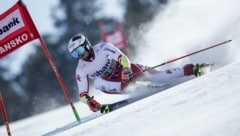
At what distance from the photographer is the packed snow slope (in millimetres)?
3146

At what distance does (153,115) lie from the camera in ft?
14.9

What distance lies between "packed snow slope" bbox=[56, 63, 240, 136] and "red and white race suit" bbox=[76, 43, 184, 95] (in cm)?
288

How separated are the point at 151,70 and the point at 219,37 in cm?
558

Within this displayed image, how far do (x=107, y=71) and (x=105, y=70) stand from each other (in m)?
0.06

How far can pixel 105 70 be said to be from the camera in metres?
8.46

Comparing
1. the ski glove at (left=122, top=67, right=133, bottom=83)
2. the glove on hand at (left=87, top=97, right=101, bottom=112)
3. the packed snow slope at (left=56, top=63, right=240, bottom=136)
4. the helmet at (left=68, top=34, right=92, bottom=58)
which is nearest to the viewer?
the packed snow slope at (left=56, top=63, right=240, bottom=136)

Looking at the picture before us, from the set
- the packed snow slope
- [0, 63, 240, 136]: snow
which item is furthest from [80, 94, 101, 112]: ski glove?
[0, 63, 240, 136]: snow

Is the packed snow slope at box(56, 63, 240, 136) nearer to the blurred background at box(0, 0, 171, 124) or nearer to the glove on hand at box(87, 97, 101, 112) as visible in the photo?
the glove on hand at box(87, 97, 101, 112)

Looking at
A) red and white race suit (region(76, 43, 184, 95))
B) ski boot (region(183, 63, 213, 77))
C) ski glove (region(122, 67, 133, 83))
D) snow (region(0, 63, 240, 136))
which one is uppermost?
red and white race suit (region(76, 43, 184, 95))

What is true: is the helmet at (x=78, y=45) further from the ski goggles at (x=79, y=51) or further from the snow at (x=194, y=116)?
the snow at (x=194, y=116)

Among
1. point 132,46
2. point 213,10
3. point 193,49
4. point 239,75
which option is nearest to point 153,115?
point 239,75

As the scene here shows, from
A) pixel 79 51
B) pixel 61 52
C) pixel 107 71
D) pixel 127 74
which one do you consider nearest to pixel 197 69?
pixel 127 74

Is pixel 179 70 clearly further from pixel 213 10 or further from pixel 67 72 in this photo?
pixel 67 72

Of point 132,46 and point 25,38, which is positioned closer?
point 25,38
